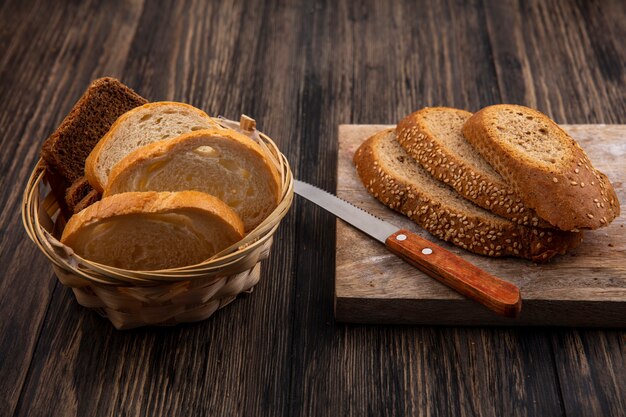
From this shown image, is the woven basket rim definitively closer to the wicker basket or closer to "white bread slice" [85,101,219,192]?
the wicker basket

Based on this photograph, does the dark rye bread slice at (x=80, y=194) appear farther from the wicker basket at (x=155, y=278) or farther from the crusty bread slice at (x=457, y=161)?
the crusty bread slice at (x=457, y=161)

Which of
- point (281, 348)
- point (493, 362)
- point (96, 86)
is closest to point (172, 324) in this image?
point (281, 348)

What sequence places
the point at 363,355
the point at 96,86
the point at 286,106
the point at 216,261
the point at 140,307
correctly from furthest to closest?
the point at 286,106 < the point at 96,86 < the point at 363,355 < the point at 140,307 < the point at 216,261

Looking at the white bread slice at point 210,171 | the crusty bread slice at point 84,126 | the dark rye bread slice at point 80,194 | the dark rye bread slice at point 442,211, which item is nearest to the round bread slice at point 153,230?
the white bread slice at point 210,171

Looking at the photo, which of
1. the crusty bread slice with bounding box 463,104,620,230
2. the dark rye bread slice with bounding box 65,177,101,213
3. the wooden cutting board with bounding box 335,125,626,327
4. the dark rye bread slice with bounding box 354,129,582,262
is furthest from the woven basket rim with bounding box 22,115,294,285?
the crusty bread slice with bounding box 463,104,620,230

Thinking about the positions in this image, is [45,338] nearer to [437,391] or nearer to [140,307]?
[140,307]

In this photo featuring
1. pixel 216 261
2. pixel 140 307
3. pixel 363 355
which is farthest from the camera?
pixel 363 355

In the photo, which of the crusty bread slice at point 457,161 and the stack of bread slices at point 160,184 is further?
the crusty bread slice at point 457,161

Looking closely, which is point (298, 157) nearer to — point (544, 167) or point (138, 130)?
point (138, 130)
